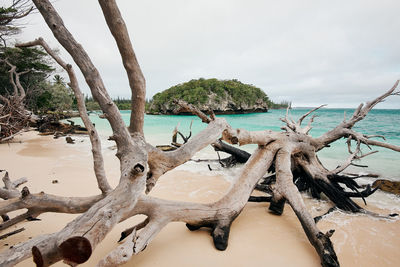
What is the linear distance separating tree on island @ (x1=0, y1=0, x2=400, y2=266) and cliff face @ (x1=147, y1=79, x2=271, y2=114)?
38.9 m

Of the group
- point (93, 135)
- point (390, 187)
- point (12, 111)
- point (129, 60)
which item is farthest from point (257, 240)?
point (12, 111)

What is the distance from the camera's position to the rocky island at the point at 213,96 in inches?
1700

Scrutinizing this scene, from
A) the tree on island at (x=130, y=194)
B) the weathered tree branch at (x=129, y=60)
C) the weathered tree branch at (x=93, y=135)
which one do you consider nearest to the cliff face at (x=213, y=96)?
the tree on island at (x=130, y=194)

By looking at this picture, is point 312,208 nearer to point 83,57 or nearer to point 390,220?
point 390,220

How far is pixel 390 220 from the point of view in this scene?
3152 mm

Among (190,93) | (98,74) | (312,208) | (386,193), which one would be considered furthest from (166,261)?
(190,93)

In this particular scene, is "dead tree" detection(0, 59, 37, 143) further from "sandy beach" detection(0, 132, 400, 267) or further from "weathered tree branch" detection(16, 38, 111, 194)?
"weathered tree branch" detection(16, 38, 111, 194)

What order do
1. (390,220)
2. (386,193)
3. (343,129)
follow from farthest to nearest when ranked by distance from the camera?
(386,193) → (343,129) → (390,220)

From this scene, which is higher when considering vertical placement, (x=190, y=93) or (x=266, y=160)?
(x=190, y=93)

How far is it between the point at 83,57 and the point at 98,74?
0.55ft

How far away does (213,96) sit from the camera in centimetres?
4381

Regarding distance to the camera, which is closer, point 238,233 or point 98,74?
point 98,74

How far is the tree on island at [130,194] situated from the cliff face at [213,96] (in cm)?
3885

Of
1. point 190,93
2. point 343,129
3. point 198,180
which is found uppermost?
point 190,93
